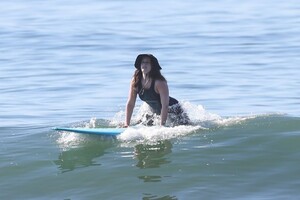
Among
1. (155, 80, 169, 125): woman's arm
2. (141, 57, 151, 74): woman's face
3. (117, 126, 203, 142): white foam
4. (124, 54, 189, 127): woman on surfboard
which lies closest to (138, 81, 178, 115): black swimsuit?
(124, 54, 189, 127): woman on surfboard

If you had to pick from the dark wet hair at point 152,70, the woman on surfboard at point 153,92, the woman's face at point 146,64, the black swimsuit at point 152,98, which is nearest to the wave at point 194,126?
the woman on surfboard at point 153,92

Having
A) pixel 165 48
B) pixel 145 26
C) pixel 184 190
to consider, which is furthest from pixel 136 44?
pixel 184 190

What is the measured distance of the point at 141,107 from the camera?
16.0m

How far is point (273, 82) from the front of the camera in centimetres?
2306

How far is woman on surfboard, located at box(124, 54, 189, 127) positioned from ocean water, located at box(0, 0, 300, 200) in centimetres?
30

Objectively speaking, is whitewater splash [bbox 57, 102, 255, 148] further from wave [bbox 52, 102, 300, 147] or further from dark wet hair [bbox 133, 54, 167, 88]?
dark wet hair [bbox 133, 54, 167, 88]

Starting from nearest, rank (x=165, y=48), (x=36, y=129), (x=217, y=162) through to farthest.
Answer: (x=217, y=162), (x=36, y=129), (x=165, y=48)

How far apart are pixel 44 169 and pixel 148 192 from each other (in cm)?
198

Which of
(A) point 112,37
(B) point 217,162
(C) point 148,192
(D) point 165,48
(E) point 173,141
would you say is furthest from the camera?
(A) point 112,37

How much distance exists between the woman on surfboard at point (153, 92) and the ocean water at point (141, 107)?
301mm

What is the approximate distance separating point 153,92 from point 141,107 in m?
0.75

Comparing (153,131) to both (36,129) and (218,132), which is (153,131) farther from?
(36,129)

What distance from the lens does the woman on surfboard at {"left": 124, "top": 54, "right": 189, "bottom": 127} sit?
15.0 m

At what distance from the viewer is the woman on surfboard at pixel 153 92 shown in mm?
15039
